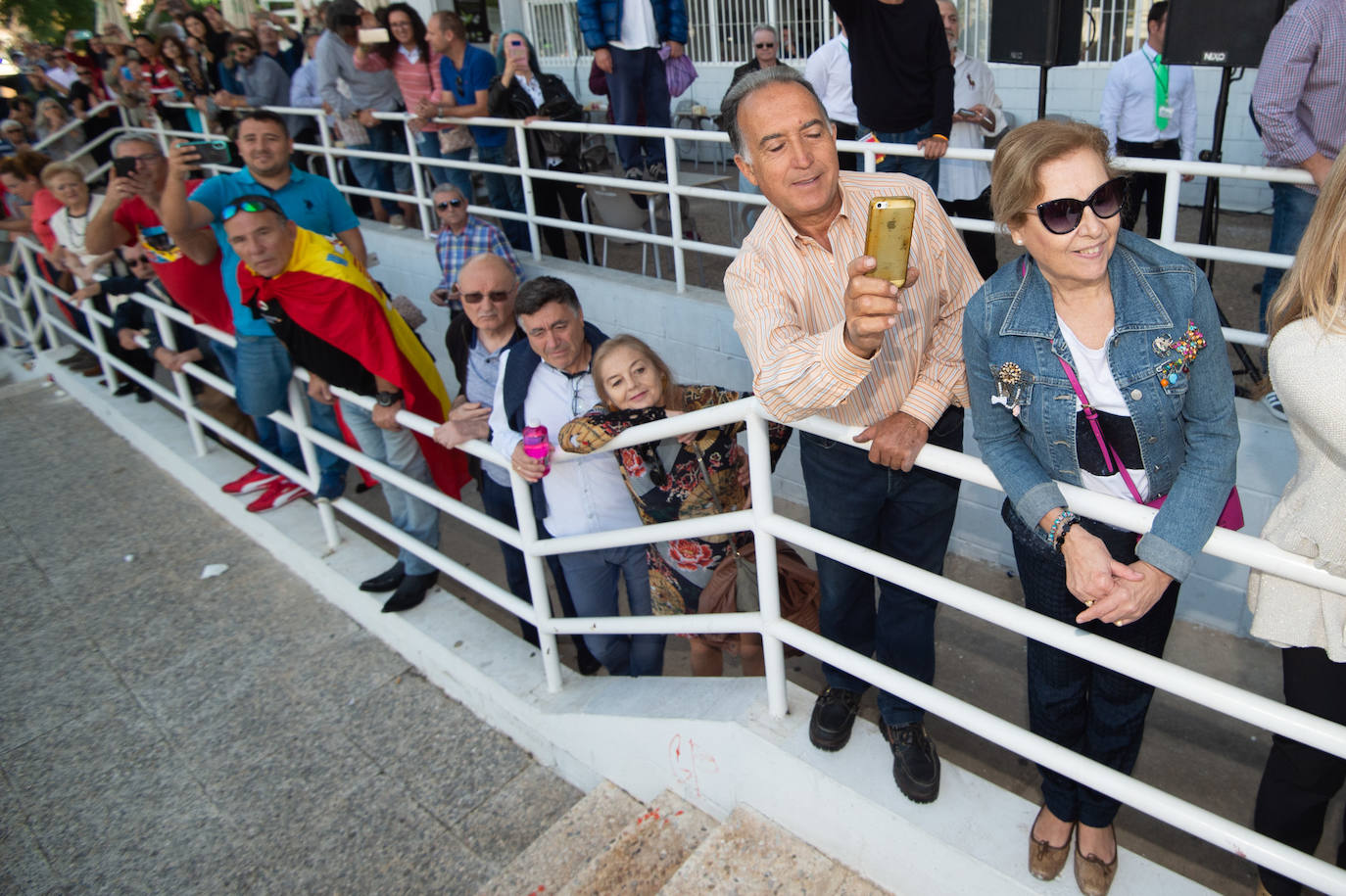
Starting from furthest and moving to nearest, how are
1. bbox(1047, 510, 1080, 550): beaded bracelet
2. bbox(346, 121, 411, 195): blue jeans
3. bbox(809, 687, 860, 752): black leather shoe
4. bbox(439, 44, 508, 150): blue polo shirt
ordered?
bbox(346, 121, 411, 195): blue jeans
bbox(439, 44, 508, 150): blue polo shirt
bbox(809, 687, 860, 752): black leather shoe
bbox(1047, 510, 1080, 550): beaded bracelet

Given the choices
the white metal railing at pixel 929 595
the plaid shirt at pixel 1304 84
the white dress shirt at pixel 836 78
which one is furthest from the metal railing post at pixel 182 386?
the plaid shirt at pixel 1304 84

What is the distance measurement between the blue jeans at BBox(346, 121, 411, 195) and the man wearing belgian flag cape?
15.0 ft

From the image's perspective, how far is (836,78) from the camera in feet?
19.7

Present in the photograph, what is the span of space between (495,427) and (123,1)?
3440 centimetres

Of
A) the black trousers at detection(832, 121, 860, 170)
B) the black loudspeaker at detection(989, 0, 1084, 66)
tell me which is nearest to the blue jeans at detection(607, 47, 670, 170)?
the black trousers at detection(832, 121, 860, 170)

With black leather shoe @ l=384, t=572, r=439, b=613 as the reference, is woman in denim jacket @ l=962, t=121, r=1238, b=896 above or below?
above

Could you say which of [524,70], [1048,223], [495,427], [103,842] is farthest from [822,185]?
[524,70]

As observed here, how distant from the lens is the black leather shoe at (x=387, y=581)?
4113mm

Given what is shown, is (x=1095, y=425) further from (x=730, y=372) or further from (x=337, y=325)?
(x=730, y=372)

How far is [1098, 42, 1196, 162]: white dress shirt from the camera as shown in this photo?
6.00 metres

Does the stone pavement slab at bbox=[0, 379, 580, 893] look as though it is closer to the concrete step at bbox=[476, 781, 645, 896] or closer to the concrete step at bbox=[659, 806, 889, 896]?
the concrete step at bbox=[476, 781, 645, 896]

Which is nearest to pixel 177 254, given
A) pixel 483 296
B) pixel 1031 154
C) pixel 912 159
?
pixel 483 296

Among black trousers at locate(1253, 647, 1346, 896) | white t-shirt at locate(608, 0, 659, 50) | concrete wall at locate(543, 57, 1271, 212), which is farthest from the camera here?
concrete wall at locate(543, 57, 1271, 212)

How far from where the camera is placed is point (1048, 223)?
1.72m
